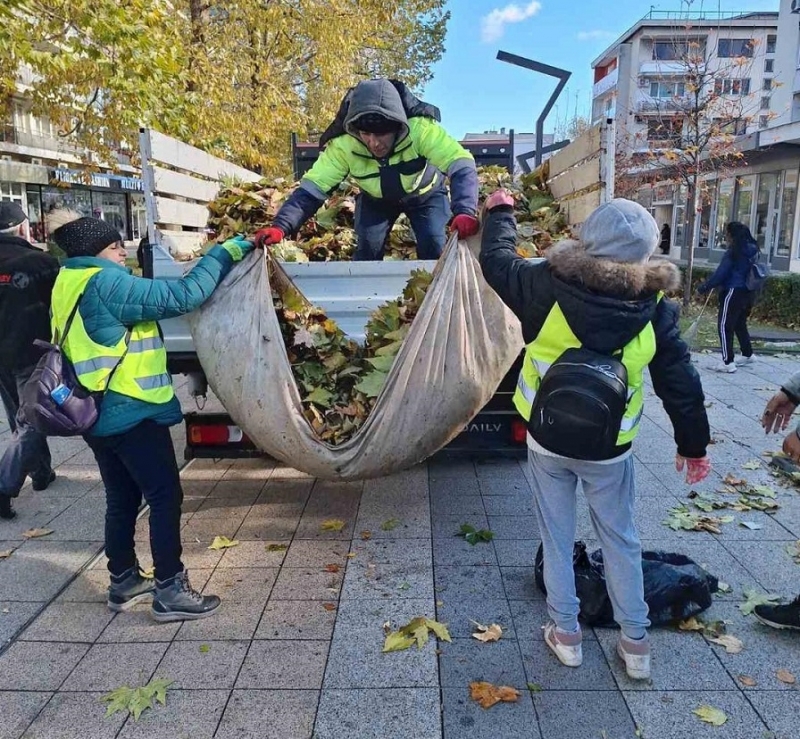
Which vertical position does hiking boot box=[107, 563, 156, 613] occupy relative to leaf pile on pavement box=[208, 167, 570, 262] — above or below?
below

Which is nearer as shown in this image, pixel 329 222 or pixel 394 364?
pixel 394 364

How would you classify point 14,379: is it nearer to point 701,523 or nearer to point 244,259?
point 244,259

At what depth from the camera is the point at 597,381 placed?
7.42 feet

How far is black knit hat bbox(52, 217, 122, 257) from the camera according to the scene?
280 cm

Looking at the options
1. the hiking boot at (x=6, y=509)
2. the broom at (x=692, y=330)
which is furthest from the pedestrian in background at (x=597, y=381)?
the hiking boot at (x=6, y=509)

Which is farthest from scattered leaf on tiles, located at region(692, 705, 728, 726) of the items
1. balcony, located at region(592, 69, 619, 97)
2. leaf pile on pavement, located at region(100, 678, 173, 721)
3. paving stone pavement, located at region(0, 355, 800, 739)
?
balcony, located at region(592, 69, 619, 97)

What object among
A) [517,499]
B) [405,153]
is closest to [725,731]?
[517,499]

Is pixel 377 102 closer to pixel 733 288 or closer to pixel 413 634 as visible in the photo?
pixel 413 634

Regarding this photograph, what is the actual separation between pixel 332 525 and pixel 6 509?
1965 mm

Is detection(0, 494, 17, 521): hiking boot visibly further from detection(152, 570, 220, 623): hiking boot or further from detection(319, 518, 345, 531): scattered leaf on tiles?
detection(319, 518, 345, 531): scattered leaf on tiles

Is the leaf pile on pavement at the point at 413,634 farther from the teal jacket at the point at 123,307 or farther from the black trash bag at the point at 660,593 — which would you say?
the teal jacket at the point at 123,307

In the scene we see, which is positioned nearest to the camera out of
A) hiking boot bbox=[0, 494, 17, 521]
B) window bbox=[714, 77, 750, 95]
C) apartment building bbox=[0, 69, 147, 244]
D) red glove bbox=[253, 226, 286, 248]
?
red glove bbox=[253, 226, 286, 248]

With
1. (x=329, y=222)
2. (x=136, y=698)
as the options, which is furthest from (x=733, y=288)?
(x=136, y=698)

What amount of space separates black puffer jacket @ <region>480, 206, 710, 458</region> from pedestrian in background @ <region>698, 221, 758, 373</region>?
6.07 meters
